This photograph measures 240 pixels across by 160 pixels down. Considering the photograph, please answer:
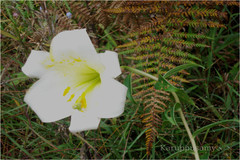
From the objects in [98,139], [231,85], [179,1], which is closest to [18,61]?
[98,139]

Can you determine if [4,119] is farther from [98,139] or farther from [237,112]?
[237,112]

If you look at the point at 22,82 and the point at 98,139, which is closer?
the point at 98,139

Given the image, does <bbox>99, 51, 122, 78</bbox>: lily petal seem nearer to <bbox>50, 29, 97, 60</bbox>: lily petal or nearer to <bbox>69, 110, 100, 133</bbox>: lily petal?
<bbox>50, 29, 97, 60</bbox>: lily petal

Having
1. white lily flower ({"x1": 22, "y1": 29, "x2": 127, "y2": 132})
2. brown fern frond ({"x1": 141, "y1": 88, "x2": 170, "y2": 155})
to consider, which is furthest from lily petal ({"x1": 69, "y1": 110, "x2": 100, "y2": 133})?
brown fern frond ({"x1": 141, "y1": 88, "x2": 170, "y2": 155})

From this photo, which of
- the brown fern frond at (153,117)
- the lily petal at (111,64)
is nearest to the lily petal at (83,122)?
the lily petal at (111,64)

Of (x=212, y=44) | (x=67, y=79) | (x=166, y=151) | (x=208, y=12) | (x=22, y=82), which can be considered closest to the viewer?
(x=67, y=79)

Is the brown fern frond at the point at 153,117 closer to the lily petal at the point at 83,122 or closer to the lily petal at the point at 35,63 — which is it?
the lily petal at the point at 83,122

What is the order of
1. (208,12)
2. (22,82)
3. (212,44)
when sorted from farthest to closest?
1. (22,82)
2. (212,44)
3. (208,12)

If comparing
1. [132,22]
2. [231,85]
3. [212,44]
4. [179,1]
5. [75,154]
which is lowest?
[75,154]
